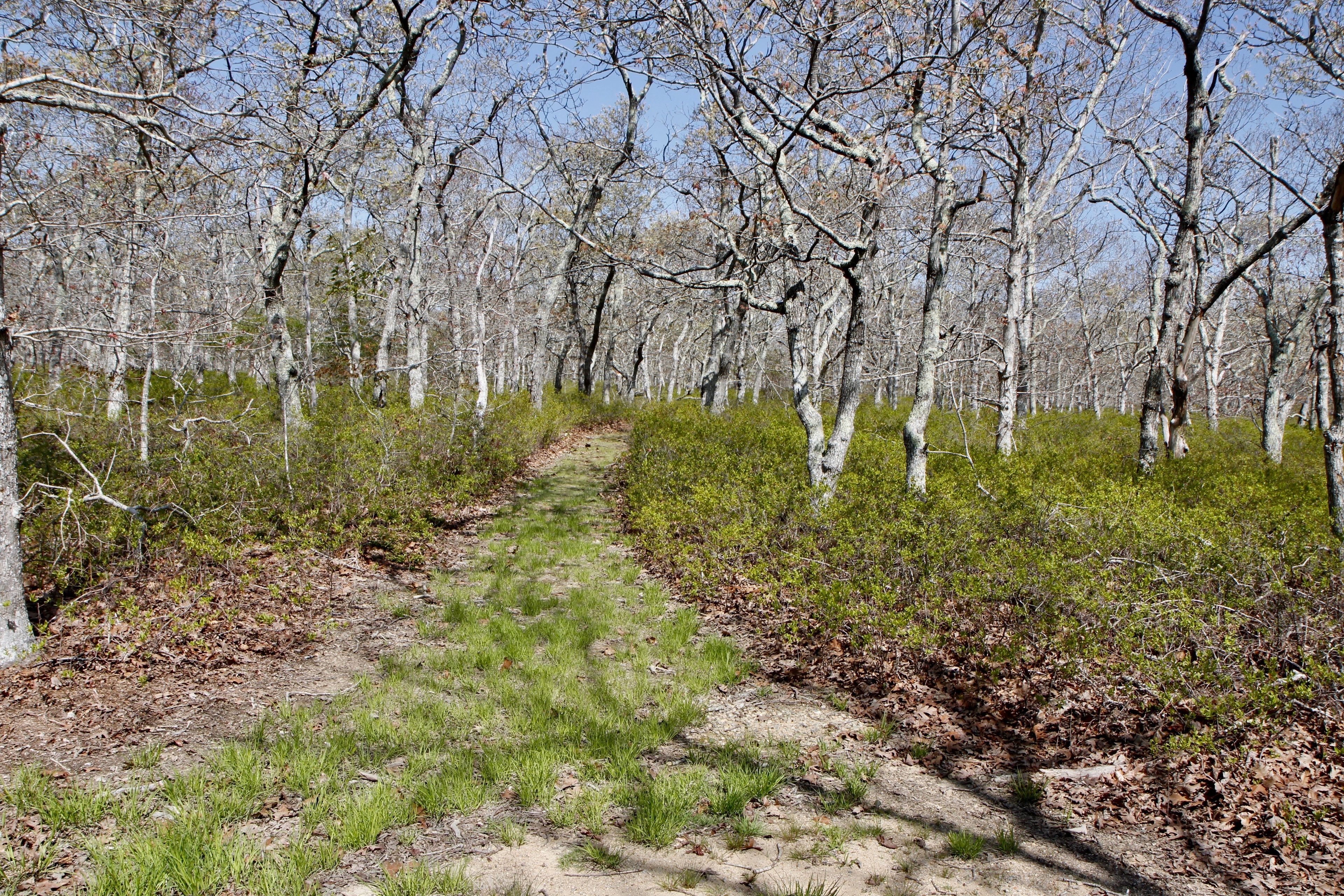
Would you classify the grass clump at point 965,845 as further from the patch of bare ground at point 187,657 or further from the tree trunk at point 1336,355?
the tree trunk at point 1336,355

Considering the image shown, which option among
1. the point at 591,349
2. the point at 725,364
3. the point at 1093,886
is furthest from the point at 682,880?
the point at 591,349

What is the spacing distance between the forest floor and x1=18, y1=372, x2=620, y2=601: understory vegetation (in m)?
0.73

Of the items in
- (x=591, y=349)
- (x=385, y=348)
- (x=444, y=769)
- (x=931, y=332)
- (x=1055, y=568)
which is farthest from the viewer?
(x=591, y=349)

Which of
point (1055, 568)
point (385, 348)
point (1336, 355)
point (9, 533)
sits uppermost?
point (385, 348)

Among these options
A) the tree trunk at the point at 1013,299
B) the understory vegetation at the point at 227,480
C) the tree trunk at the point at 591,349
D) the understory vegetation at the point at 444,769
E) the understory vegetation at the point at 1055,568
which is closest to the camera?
the understory vegetation at the point at 444,769

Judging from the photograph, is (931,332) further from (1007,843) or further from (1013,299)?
(1013,299)

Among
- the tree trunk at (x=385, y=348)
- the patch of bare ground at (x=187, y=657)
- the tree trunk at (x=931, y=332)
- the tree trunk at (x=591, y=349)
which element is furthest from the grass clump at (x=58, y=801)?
the tree trunk at (x=591, y=349)

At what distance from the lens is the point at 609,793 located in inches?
140

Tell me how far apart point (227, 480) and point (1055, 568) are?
7.70 metres

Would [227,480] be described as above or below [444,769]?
above

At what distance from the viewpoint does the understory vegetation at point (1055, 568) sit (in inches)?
154

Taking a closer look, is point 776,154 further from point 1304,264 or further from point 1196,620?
point 1304,264

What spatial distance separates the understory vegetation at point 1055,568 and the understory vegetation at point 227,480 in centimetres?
299

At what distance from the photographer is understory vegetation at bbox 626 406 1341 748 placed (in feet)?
12.8
